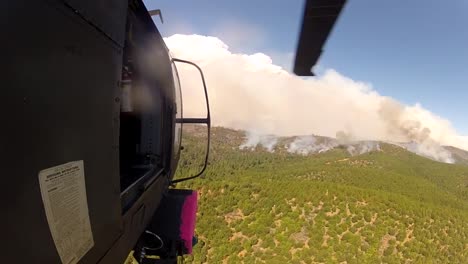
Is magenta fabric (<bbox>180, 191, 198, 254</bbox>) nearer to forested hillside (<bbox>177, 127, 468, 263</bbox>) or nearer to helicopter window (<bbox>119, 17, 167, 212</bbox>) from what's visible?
helicopter window (<bbox>119, 17, 167, 212</bbox>)

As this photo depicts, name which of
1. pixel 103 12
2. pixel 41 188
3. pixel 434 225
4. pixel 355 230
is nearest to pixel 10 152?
pixel 41 188

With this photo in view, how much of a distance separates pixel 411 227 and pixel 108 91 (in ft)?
171

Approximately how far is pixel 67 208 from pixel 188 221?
3664 mm

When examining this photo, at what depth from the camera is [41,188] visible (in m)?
1.33

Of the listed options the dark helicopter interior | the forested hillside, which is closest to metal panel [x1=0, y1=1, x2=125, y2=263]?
the dark helicopter interior

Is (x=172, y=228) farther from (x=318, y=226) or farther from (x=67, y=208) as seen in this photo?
(x=318, y=226)

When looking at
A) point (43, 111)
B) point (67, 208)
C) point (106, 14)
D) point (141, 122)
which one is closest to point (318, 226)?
point (141, 122)

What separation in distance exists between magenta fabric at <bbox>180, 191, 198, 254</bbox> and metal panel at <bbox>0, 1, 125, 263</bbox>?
120 inches

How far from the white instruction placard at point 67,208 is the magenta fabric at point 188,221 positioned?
10.5ft

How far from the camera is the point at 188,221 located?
16.7 feet

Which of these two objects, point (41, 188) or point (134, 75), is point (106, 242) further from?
point (134, 75)

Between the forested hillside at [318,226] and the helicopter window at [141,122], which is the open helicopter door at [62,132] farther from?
the forested hillside at [318,226]

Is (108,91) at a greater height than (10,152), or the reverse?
(108,91)

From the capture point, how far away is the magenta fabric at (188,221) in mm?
4918
